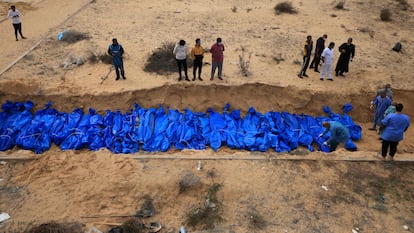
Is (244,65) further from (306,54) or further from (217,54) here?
(306,54)

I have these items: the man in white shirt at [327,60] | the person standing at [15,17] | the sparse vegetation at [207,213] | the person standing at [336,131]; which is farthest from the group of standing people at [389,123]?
the person standing at [15,17]

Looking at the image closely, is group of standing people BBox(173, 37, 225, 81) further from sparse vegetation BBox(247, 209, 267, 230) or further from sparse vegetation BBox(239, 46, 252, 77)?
sparse vegetation BBox(247, 209, 267, 230)

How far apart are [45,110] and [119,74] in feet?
7.65

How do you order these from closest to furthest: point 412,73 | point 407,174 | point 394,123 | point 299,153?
point 394,123 → point 407,174 → point 299,153 → point 412,73

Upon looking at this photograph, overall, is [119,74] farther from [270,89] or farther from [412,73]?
[412,73]

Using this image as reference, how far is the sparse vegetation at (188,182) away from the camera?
7.27 m

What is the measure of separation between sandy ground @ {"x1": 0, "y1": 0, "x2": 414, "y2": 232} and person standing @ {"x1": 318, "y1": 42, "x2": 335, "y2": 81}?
0.31m

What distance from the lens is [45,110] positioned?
378 inches

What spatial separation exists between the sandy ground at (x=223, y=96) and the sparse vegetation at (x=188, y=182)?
14 cm

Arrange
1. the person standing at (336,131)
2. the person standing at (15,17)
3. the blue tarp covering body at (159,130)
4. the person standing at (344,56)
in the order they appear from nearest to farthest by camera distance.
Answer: the person standing at (336,131) → the blue tarp covering body at (159,130) → the person standing at (344,56) → the person standing at (15,17)

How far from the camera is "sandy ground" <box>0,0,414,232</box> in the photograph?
6.84 m

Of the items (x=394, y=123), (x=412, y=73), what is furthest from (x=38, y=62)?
(x=412, y=73)

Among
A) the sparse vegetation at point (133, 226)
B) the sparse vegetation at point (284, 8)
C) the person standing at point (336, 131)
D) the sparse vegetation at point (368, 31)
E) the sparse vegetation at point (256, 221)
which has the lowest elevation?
the sparse vegetation at point (256, 221)

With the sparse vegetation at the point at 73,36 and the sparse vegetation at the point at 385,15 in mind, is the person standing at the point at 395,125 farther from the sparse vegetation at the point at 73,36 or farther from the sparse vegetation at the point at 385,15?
the sparse vegetation at the point at 73,36
